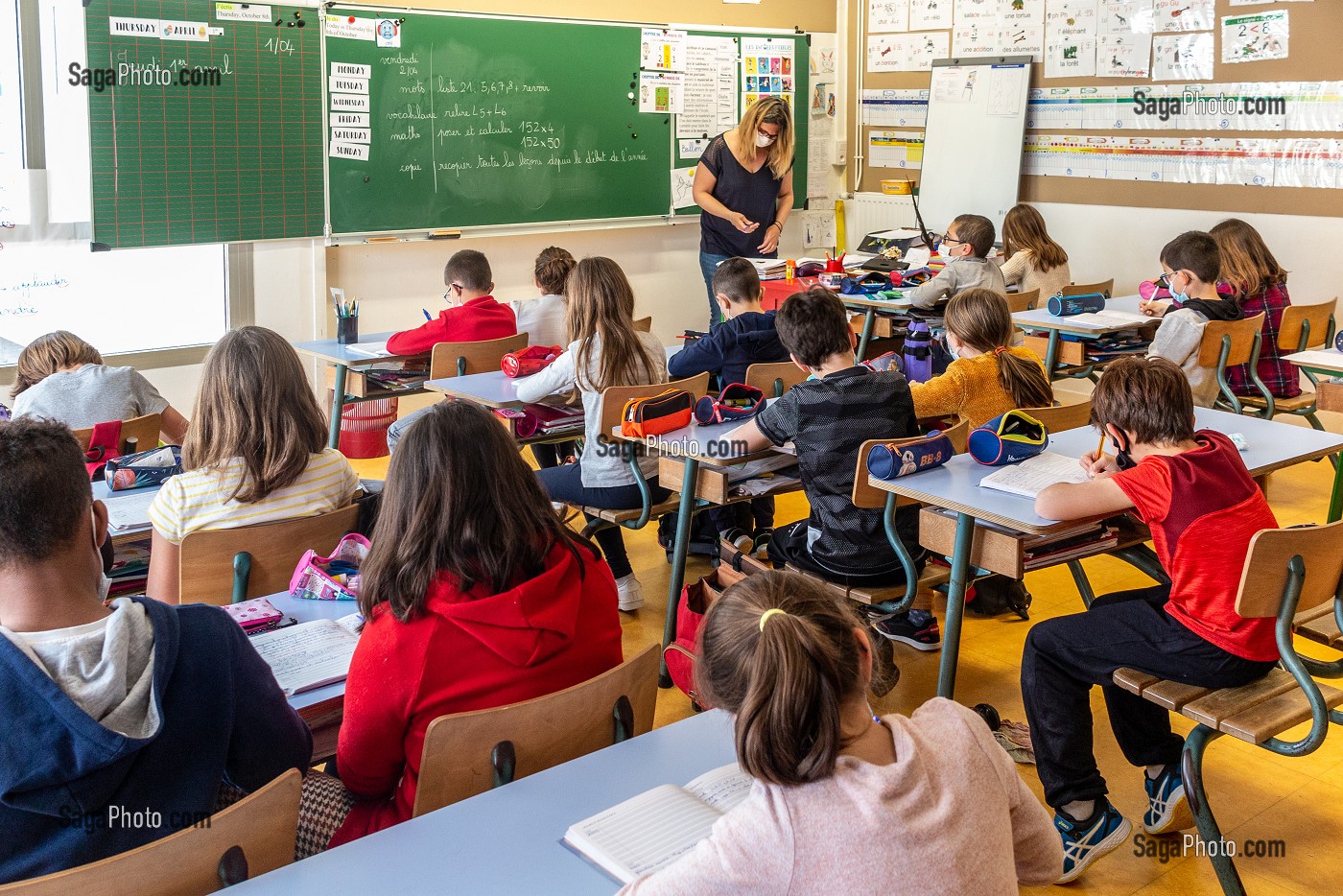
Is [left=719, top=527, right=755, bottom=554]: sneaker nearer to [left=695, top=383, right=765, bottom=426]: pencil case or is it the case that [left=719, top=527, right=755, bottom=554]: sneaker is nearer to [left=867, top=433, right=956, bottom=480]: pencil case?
[left=695, top=383, right=765, bottom=426]: pencil case

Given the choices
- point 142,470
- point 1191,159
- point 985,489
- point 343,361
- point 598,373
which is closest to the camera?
point 985,489

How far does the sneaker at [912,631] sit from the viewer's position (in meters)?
3.47

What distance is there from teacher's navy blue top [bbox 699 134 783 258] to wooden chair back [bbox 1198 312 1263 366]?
274 cm

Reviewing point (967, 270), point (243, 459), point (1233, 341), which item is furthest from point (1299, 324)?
point (243, 459)

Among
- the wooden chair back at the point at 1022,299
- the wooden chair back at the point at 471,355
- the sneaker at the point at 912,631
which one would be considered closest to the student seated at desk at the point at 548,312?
the wooden chair back at the point at 471,355

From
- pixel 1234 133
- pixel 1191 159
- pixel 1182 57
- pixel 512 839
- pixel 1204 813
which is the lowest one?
pixel 1204 813

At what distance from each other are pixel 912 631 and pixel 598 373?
123cm

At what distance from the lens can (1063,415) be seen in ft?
11.3

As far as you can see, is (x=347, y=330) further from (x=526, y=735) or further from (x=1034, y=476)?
(x=526, y=735)

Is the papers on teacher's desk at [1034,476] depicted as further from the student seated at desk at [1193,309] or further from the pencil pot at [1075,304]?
the pencil pot at [1075,304]

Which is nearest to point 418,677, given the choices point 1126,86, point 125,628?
point 125,628

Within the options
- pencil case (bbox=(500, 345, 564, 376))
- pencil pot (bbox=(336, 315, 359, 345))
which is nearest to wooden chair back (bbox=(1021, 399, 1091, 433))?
pencil case (bbox=(500, 345, 564, 376))

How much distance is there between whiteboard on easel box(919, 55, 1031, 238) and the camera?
7.26 metres

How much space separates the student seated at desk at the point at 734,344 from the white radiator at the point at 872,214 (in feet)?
13.0
